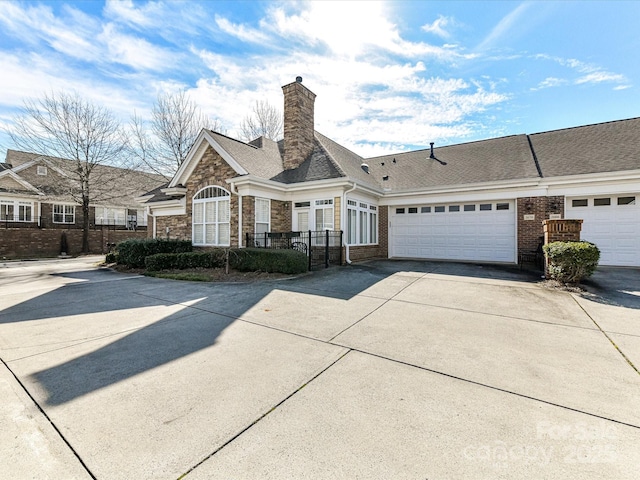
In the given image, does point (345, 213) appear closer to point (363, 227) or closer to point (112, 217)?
point (363, 227)

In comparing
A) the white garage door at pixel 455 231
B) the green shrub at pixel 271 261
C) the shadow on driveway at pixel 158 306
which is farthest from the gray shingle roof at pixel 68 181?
the white garage door at pixel 455 231

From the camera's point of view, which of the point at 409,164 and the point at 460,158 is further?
the point at 409,164

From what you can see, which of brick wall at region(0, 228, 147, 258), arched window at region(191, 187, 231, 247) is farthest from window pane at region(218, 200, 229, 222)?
brick wall at region(0, 228, 147, 258)

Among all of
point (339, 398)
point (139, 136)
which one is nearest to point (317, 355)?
point (339, 398)

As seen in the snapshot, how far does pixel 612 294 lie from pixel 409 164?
445 inches

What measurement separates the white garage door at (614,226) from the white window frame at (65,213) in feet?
114

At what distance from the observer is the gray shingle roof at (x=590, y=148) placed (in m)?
10.9

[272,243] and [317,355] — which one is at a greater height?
[272,243]

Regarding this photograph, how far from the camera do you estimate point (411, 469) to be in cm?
188

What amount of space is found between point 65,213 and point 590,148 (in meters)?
35.9

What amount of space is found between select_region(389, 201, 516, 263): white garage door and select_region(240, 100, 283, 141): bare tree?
1704cm

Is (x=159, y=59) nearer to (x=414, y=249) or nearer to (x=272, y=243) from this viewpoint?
(x=272, y=243)

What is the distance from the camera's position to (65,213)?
24.7m

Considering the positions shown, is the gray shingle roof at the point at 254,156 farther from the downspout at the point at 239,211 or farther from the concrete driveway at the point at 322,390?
the concrete driveway at the point at 322,390
